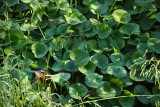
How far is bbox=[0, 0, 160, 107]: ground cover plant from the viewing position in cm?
137

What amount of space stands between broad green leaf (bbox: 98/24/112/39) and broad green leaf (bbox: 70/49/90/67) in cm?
19

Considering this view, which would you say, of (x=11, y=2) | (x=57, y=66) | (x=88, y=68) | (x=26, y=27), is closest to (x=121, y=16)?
(x=88, y=68)

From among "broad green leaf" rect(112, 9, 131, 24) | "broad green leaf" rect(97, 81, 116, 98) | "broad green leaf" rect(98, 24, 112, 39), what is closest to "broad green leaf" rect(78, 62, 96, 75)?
"broad green leaf" rect(97, 81, 116, 98)

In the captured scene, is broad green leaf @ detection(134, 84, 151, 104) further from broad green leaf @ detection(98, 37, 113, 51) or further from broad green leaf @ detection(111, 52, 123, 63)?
broad green leaf @ detection(98, 37, 113, 51)

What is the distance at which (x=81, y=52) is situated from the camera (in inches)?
58.5

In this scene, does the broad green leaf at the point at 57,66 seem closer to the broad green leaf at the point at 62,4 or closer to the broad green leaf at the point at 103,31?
the broad green leaf at the point at 103,31

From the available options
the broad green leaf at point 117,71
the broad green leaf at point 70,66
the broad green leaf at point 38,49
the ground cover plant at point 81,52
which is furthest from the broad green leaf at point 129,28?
the broad green leaf at point 38,49

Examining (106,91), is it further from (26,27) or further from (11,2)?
(11,2)

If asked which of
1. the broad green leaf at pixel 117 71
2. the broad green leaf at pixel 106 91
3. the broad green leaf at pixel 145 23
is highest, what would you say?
the broad green leaf at pixel 145 23

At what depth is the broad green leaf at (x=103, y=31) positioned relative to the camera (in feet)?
5.25

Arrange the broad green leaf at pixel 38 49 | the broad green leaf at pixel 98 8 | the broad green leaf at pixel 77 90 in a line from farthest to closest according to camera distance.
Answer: the broad green leaf at pixel 98 8 → the broad green leaf at pixel 38 49 → the broad green leaf at pixel 77 90

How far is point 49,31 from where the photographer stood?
1707 mm

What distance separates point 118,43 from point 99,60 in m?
0.19

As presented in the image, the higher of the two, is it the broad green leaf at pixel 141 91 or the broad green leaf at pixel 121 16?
the broad green leaf at pixel 121 16
